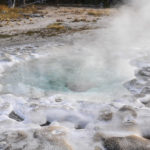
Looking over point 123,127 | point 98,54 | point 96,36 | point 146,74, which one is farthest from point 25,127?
point 96,36

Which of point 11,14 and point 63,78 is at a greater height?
point 11,14

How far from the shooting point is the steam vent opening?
397 cm

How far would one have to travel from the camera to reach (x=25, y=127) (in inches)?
107

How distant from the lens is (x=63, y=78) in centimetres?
452

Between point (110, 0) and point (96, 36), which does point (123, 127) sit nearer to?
point (96, 36)

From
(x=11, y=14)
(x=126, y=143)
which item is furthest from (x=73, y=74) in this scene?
(x=11, y=14)

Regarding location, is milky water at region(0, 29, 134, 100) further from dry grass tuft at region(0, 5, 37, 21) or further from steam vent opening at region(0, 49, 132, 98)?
dry grass tuft at region(0, 5, 37, 21)

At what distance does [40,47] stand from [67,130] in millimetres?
4302

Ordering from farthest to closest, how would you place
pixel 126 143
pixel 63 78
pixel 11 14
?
pixel 11 14 < pixel 63 78 < pixel 126 143

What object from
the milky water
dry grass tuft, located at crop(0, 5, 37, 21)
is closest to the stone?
the milky water

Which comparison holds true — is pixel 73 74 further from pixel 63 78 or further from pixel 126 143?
pixel 126 143

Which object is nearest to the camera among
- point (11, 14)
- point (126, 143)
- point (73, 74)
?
point (126, 143)

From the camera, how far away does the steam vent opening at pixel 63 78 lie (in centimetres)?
397

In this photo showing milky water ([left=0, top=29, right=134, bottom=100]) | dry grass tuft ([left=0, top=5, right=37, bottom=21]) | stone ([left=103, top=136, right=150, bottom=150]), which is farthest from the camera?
dry grass tuft ([left=0, top=5, right=37, bottom=21])
